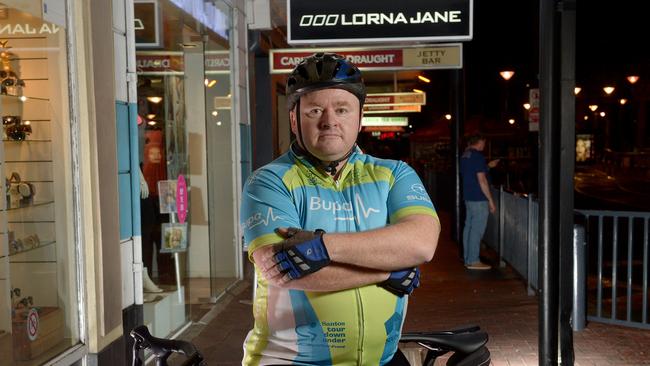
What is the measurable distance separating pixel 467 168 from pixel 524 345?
13.7 ft

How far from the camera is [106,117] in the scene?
5.00 metres

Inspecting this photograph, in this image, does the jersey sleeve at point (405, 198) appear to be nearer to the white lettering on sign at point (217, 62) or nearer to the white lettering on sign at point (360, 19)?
the white lettering on sign at point (360, 19)

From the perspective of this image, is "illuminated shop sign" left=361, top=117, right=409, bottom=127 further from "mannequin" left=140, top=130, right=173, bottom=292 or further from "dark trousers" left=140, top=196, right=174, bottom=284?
"mannequin" left=140, top=130, right=173, bottom=292

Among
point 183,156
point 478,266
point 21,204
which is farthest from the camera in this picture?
point 478,266

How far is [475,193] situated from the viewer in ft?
34.5

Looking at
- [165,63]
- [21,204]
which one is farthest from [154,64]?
[21,204]

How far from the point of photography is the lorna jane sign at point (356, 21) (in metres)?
7.19

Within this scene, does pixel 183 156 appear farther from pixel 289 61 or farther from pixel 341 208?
pixel 341 208

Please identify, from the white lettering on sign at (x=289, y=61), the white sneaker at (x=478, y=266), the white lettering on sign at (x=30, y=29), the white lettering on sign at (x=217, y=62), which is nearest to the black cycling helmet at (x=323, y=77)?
the white lettering on sign at (x=30, y=29)

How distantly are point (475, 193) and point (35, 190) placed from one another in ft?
23.2

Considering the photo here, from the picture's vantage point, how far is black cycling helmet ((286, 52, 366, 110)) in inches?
95.4

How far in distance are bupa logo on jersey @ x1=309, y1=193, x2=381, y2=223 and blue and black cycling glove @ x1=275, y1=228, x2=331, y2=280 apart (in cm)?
16

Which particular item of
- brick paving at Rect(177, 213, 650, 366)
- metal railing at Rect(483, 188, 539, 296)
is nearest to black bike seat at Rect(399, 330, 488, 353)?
brick paving at Rect(177, 213, 650, 366)

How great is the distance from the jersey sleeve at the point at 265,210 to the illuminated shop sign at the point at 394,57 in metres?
6.75
